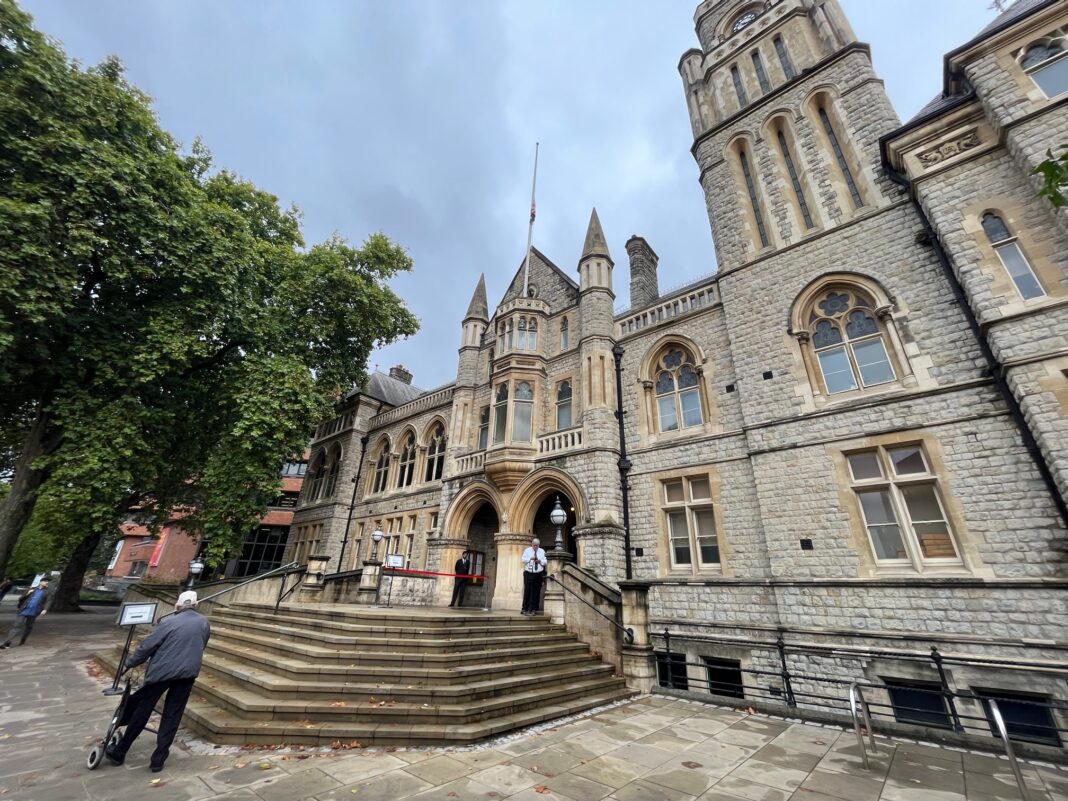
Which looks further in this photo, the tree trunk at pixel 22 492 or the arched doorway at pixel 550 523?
the arched doorway at pixel 550 523

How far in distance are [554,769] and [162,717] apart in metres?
3.80

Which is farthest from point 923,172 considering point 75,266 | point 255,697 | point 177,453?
point 177,453

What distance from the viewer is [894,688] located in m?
5.96

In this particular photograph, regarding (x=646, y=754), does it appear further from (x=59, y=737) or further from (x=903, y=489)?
(x=903, y=489)

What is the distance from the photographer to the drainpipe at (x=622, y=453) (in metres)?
11.9

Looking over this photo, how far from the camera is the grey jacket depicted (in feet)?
13.5

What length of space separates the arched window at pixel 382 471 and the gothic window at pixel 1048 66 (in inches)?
908

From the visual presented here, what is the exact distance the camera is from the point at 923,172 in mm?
9305

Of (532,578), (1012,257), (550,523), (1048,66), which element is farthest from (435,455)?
(1048,66)

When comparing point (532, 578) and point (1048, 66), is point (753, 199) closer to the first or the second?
point (1048, 66)

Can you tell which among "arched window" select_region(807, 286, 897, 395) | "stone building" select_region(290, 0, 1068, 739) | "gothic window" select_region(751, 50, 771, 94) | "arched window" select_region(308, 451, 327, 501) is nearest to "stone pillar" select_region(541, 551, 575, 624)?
"stone building" select_region(290, 0, 1068, 739)

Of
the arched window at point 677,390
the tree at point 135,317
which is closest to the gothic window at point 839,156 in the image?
the arched window at point 677,390

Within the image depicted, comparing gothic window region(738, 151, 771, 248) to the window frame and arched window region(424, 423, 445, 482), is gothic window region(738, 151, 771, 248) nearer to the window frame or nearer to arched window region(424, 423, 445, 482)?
the window frame

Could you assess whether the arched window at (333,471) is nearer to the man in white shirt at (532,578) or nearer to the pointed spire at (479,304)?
the pointed spire at (479,304)
